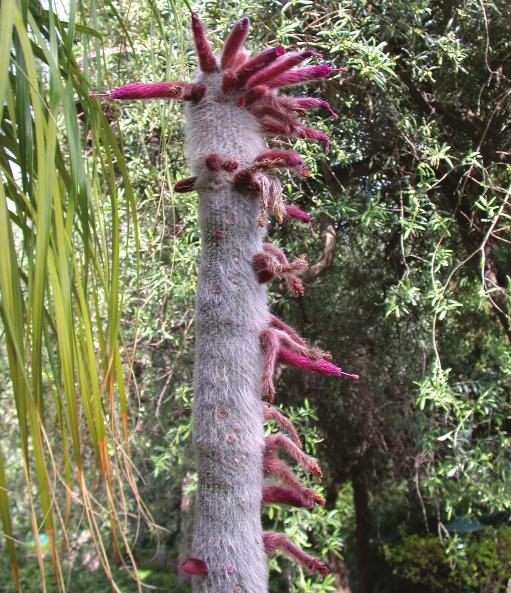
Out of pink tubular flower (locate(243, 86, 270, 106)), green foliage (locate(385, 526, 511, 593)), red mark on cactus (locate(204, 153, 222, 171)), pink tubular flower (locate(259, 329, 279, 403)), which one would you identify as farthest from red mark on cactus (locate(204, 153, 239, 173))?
green foliage (locate(385, 526, 511, 593))

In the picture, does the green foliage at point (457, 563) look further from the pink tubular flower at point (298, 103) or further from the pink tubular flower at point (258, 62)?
the pink tubular flower at point (258, 62)

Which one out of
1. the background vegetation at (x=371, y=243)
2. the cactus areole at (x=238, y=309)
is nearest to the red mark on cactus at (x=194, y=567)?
the cactus areole at (x=238, y=309)

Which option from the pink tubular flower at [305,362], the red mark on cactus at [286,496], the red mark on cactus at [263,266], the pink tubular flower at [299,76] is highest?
the pink tubular flower at [299,76]

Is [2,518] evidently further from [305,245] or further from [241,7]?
[305,245]

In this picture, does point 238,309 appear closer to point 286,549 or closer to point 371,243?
point 286,549

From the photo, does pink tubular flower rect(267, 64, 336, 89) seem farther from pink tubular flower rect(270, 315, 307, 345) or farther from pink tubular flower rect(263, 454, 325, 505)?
pink tubular flower rect(263, 454, 325, 505)

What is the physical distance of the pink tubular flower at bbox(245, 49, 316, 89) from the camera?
929 millimetres

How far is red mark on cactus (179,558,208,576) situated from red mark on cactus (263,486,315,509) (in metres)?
0.15

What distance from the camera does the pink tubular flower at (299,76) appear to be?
0.95 m

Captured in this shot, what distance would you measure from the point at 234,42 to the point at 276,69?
0.23ft

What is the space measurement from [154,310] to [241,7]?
4.50 feet

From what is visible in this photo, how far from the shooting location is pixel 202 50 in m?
0.95

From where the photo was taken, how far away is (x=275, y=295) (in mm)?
3215

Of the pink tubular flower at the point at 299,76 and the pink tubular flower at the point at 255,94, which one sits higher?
the pink tubular flower at the point at 299,76
